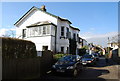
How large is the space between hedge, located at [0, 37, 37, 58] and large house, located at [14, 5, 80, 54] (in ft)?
37.3

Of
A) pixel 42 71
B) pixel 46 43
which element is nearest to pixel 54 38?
pixel 46 43

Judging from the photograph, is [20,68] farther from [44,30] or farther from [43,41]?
[44,30]

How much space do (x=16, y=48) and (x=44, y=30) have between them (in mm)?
13509

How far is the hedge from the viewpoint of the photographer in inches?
296

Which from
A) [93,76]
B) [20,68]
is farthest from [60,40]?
[20,68]

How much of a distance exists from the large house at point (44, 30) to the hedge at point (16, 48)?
11.4m

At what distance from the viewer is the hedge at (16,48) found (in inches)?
296

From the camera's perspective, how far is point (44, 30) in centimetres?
2173

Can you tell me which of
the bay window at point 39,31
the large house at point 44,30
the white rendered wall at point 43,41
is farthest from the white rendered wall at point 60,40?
the bay window at point 39,31

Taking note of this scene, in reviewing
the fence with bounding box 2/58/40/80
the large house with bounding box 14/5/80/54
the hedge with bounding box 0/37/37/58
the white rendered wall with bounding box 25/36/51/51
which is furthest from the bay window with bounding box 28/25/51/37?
the hedge with bounding box 0/37/37/58

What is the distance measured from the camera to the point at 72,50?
2817 cm

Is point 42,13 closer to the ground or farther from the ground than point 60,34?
farther from the ground

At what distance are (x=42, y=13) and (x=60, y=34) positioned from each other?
16.3 ft

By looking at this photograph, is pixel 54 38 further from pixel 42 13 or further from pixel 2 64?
pixel 2 64
